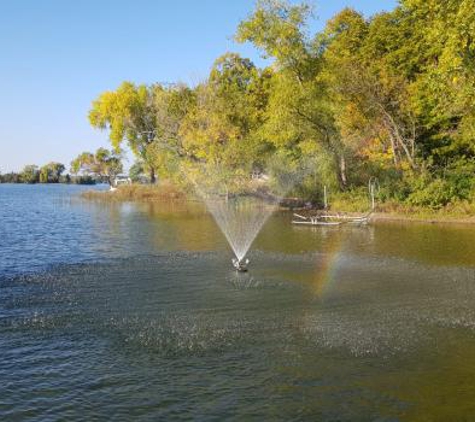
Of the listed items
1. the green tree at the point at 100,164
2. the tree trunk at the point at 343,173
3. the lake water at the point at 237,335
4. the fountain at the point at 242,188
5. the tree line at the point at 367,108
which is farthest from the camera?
the green tree at the point at 100,164

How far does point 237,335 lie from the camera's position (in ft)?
52.0

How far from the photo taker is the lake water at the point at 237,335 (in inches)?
456

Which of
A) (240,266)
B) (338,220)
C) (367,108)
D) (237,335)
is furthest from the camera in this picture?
(367,108)

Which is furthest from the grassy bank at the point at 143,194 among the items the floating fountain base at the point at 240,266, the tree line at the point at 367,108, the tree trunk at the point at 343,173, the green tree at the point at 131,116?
the floating fountain base at the point at 240,266

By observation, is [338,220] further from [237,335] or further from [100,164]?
[100,164]

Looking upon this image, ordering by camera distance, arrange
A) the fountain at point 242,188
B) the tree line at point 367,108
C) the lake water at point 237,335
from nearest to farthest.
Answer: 1. the lake water at point 237,335
2. the tree line at point 367,108
3. the fountain at point 242,188

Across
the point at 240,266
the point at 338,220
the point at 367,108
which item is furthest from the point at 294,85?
the point at 240,266

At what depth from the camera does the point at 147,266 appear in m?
26.9

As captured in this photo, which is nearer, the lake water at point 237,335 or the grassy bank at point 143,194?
the lake water at point 237,335

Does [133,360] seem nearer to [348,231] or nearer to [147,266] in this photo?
[147,266]

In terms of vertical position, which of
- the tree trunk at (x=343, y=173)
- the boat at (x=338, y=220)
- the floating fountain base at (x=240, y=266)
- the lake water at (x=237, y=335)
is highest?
the tree trunk at (x=343, y=173)

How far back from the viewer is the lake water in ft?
38.0

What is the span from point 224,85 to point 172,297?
227 feet

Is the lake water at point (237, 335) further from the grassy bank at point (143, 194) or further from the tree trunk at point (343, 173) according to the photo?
the grassy bank at point (143, 194)
